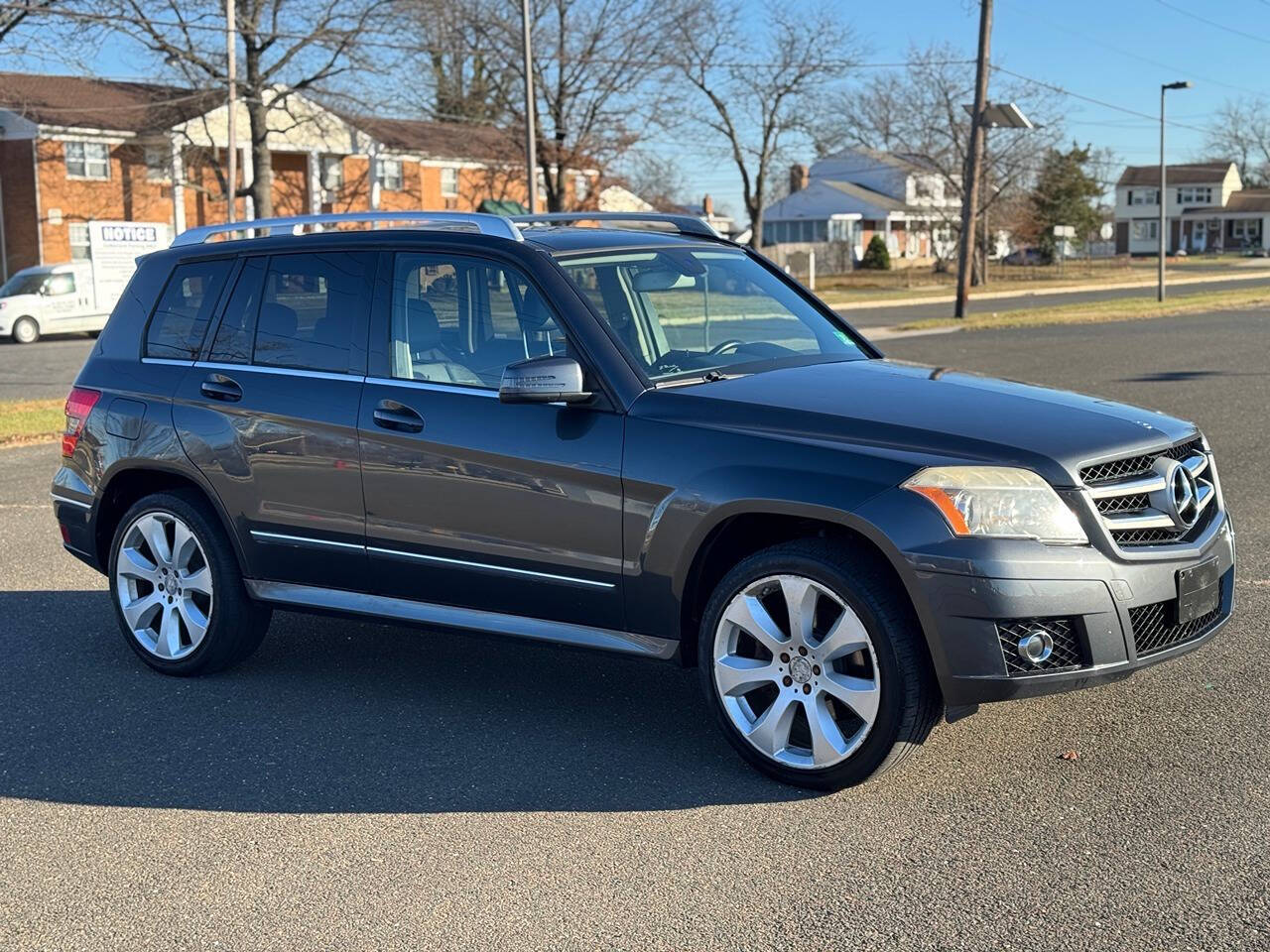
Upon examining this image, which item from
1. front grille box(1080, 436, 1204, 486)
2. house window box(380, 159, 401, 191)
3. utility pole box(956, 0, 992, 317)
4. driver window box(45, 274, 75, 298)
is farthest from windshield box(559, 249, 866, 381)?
house window box(380, 159, 401, 191)

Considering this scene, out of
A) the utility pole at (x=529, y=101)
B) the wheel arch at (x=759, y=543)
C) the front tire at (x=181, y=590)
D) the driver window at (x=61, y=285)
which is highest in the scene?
the utility pole at (x=529, y=101)

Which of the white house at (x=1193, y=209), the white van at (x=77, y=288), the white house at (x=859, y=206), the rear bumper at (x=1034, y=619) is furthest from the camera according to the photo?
the white house at (x=1193, y=209)

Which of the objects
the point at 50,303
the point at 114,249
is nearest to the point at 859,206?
the point at 114,249

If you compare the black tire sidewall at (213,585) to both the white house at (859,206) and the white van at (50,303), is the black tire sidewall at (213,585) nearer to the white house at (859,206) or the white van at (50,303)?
the white van at (50,303)

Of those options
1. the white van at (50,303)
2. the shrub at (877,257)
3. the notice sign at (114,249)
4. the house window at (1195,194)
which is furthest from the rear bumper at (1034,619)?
the house window at (1195,194)

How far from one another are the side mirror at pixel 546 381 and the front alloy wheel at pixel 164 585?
1893mm

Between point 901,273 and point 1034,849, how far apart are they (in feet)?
231

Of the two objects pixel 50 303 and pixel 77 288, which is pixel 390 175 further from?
pixel 50 303

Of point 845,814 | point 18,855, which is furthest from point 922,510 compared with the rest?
point 18,855

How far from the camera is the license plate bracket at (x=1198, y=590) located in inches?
178

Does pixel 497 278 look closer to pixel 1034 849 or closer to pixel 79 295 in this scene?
pixel 1034 849

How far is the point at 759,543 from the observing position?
4859 mm

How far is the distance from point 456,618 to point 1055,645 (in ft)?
7.20

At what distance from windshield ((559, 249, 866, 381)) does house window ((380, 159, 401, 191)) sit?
177ft
